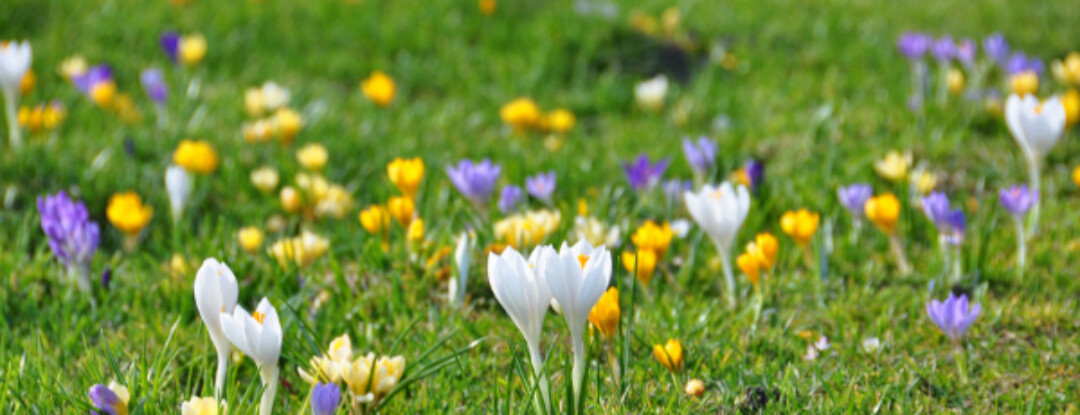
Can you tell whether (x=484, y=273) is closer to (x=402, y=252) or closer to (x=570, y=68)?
(x=402, y=252)

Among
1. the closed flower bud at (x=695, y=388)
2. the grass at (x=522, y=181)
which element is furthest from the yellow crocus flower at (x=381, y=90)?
the closed flower bud at (x=695, y=388)

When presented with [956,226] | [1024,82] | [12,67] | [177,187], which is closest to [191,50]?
[12,67]

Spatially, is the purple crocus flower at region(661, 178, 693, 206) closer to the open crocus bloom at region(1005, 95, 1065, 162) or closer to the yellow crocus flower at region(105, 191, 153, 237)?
the open crocus bloom at region(1005, 95, 1065, 162)

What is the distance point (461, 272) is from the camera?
2525 millimetres

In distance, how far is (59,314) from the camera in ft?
8.62

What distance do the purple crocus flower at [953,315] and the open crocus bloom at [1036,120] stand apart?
2.28 ft

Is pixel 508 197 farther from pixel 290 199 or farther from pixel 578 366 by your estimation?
pixel 578 366

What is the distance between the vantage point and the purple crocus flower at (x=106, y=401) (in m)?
1.81

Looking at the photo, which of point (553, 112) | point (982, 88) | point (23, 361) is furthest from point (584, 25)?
point (23, 361)

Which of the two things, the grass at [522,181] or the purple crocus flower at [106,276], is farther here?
the purple crocus flower at [106,276]

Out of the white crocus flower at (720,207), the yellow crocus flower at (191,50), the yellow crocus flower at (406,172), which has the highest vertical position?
the yellow crocus flower at (191,50)

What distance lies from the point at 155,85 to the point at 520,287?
3076mm

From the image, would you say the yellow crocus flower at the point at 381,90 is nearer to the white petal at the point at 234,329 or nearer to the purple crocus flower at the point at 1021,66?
the white petal at the point at 234,329

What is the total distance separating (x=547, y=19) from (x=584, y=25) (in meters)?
0.23
